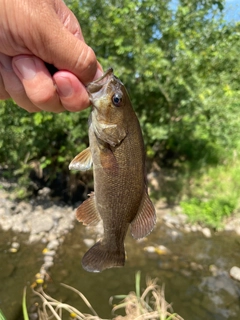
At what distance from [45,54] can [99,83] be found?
1.18ft

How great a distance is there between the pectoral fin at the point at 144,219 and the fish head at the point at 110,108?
432 mm

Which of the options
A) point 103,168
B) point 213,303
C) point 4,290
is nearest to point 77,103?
point 103,168

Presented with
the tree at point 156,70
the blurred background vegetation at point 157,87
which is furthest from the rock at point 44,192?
the tree at point 156,70

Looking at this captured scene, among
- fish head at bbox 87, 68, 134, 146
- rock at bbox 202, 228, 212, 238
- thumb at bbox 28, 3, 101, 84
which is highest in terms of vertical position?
thumb at bbox 28, 3, 101, 84

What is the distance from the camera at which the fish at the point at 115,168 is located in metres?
2.03

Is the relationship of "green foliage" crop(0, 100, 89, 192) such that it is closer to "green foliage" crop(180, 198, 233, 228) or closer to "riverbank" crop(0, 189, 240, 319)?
"riverbank" crop(0, 189, 240, 319)

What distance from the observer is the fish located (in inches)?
79.9

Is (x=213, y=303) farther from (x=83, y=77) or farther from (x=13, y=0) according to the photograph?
(x=13, y=0)

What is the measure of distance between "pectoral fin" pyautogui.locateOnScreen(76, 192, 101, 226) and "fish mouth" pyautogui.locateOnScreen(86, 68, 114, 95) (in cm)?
71

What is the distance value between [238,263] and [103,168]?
4738mm

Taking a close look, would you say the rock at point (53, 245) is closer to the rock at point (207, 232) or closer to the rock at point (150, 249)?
the rock at point (150, 249)

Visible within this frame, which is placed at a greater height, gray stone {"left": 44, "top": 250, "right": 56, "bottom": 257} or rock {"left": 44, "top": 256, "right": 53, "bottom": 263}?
rock {"left": 44, "top": 256, "right": 53, "bottom": 263}

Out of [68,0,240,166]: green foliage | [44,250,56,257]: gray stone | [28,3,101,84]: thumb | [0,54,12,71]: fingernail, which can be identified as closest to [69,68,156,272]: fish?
[28,3,101,84]: thumb

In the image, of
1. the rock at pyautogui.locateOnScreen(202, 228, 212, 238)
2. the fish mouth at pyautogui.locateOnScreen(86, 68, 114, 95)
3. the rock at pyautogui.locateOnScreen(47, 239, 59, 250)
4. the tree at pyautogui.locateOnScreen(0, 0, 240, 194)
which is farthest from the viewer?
the rock at pyautogui.locateOnScreen(202, 228, 212, 238)
